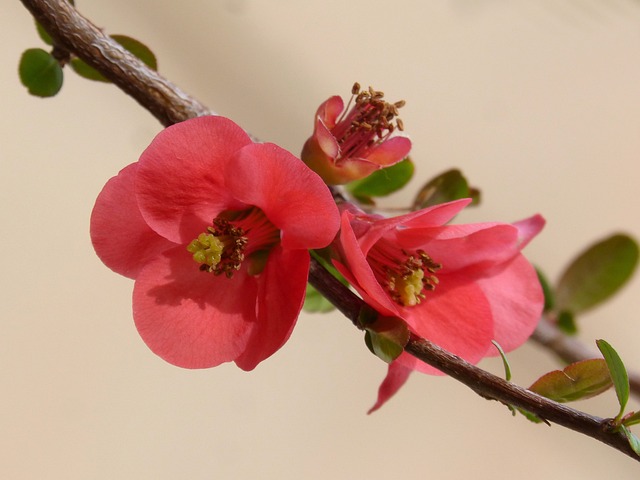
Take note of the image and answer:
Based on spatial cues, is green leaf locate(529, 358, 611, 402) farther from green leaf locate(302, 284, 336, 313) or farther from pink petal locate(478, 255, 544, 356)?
green leaf locate(302, 284, 336, 313)

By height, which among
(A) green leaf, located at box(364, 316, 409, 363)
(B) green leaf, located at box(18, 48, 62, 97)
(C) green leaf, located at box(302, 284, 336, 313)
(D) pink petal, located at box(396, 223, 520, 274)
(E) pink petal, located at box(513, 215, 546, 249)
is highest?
(E) pink petal, located at box(513, 215, 546, 249)

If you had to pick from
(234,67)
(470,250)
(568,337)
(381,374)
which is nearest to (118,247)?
(470,250)

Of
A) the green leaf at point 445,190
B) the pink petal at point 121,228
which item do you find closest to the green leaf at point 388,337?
the pink petal at point 121,228

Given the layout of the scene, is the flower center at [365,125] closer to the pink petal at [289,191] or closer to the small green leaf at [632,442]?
the pink petal at [289,191]

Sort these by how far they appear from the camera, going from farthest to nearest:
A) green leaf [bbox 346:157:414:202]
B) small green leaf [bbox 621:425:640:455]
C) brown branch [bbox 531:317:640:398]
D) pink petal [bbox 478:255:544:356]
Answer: brown branch [bbox 531:317:640:398] → green leaf [bbox 346:157:414:202] → pink petal [bbox 478:255:544:356] → small green leaf [bbox 621:425:640:455]

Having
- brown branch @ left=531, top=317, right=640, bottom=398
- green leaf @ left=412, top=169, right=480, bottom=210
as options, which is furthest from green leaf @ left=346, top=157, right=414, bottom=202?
brown branch @ left=531, top=317, right=640, bottom=398

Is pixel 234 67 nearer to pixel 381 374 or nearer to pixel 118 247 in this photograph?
pixel 381 374
